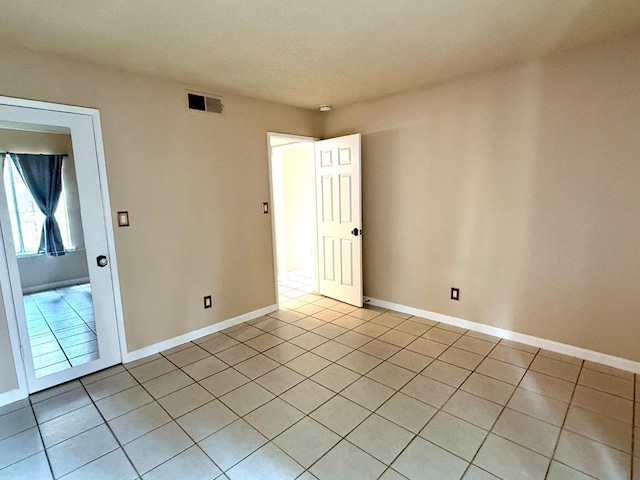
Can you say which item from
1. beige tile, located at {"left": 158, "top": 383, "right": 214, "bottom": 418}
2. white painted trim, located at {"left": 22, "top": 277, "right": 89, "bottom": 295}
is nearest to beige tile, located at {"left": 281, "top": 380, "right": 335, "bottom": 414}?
beige tile, located at {"left": 158, "top": 383, "right": 214, "bottom": 418}

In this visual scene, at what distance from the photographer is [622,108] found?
97.3 inches

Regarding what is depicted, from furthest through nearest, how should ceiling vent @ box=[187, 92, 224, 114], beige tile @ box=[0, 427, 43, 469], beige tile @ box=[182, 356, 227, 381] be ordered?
ceiling vent @ box=[187, 92, 224, 114]
beige tile @ box=[182, 356, 227, 381]
beige tile @ box=[0, 427, 43, 469]

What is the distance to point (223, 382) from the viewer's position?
2.63 m

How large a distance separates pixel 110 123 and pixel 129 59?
53cm

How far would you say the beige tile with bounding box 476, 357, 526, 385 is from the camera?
8.46 feet

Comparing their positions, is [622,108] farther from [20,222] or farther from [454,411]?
[20,222]

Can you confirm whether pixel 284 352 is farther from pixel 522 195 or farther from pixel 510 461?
pixel 522 195

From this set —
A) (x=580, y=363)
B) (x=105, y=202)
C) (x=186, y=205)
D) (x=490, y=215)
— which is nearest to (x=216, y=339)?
(x=186, y=205)

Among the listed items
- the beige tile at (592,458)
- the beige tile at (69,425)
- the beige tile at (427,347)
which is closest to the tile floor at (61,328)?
the beige tile at (69,425)

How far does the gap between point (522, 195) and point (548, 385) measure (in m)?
1.56

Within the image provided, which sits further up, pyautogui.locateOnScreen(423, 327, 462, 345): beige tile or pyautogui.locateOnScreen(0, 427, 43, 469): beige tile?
pyautogui.locateOnScreen(423, 327, 462, 345): beige tile

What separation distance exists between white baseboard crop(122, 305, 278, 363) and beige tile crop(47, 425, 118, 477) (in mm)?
926

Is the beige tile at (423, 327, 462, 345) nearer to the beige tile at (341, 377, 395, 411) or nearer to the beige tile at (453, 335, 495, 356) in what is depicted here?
the beige tile at (453, 335, 495, 356)

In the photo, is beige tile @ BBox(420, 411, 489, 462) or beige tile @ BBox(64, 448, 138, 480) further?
beige tile @ BBox(420, 411, 489, 462)
